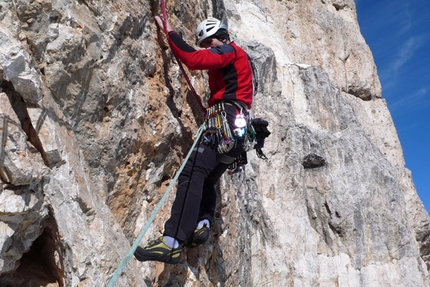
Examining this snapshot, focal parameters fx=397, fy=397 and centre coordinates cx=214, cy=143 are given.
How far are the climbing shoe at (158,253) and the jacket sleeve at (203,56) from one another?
190 cm

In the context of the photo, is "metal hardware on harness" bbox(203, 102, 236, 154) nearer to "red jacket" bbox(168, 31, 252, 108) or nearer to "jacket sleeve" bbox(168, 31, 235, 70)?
"red jacket" bbox(168, 31, 252, 108)

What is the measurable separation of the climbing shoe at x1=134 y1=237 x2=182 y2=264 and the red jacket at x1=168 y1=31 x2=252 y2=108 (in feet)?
6.01

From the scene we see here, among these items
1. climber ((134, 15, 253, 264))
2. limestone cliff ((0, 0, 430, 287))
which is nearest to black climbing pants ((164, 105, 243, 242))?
climber ((134, 15, 253, 264))

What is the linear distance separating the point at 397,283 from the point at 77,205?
1643cm

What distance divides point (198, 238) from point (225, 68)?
1.97 m

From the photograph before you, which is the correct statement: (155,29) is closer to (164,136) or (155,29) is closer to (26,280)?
(164,136)

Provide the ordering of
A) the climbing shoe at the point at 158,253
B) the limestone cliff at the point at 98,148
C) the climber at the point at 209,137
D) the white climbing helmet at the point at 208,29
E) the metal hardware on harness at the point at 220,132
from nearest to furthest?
the limestone cliff at the point at 98,148 → the climbing shoe at the point at 158,253 → the climber at the point at 209,137 → the metal hardware on harness at the point at 220,132 → the white climbing helmet at the point at 208,29

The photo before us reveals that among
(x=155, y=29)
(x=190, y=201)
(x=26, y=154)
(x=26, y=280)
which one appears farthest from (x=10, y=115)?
(x=155, y=29)

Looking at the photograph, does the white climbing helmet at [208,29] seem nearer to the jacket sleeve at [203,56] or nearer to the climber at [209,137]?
the climber at [209,137]

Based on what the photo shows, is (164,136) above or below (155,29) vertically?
below

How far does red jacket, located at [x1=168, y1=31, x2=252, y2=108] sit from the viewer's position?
4402 mm

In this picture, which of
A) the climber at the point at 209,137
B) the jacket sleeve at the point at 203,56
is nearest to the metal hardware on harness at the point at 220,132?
the climber at the point at 209,137

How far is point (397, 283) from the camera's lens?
16266 millimetres

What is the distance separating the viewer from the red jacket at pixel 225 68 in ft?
14.4
